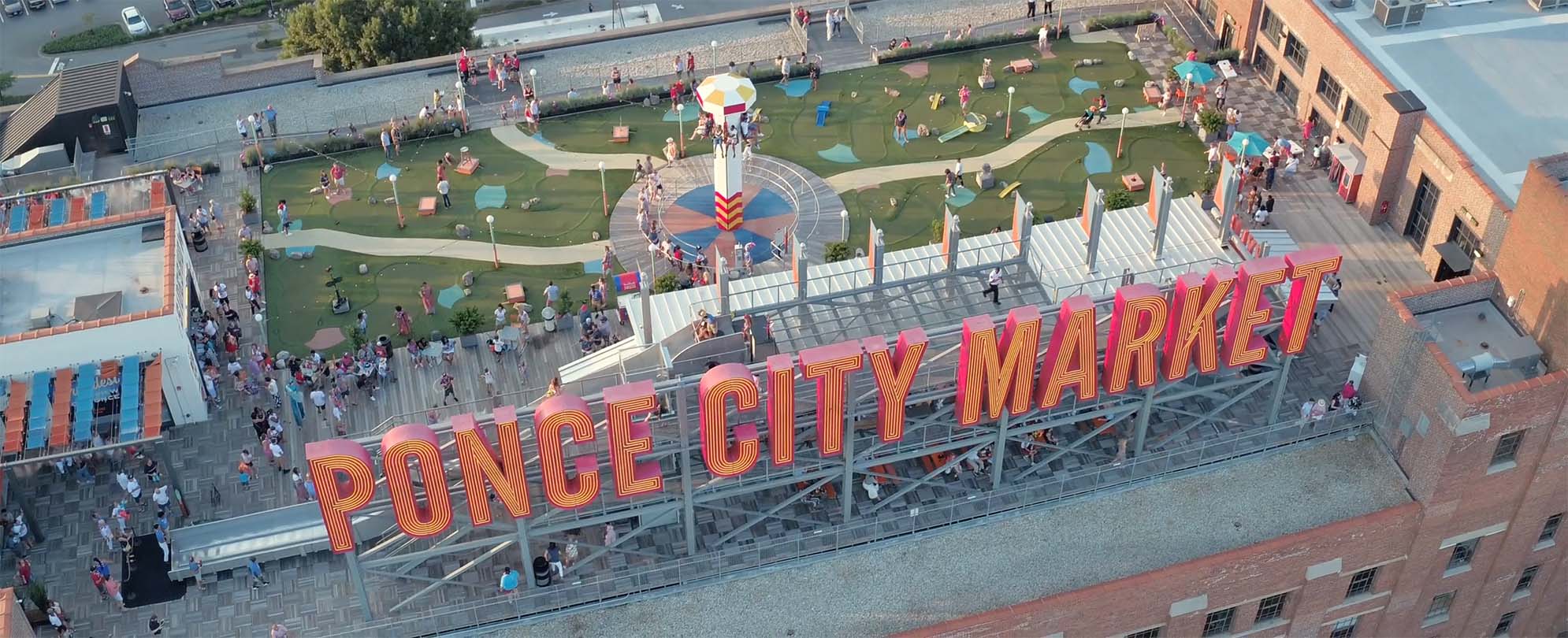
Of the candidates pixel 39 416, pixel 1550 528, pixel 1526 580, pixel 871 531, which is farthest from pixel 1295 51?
pixel 39 416

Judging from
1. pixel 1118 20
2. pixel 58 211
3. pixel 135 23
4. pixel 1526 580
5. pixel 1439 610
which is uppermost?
pixel 58 211

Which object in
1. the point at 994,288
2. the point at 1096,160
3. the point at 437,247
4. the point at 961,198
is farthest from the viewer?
the point at 1096,160

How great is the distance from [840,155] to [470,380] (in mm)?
23437

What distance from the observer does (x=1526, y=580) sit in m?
66.9

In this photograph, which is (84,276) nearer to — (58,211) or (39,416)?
(58,211)

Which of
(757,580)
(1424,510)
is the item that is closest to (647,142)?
(757,580)

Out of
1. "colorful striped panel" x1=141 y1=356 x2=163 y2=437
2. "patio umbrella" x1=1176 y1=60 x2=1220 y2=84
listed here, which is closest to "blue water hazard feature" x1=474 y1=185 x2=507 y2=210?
"colorful striped panel" x1=141 y1=356 x2=163 y2=437

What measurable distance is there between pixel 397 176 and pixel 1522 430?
52.7 meters

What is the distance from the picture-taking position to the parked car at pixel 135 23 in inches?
4496

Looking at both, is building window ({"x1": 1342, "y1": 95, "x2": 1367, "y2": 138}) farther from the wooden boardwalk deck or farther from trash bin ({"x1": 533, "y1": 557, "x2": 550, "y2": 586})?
trash bin ({"x1": 533, "y1": 557, "x2": 550, "y2": 586})

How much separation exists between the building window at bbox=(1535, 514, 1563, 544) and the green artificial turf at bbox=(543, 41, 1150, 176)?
31042 mm

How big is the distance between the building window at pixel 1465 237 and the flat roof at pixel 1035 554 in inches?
442

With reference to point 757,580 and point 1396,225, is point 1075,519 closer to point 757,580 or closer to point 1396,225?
point 757,580

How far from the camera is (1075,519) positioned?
60.7m
